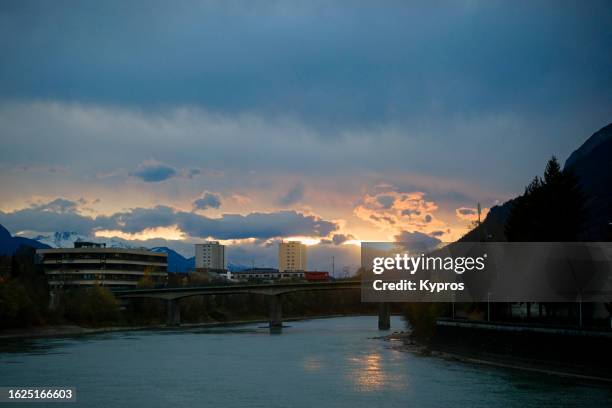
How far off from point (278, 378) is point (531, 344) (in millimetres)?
19868

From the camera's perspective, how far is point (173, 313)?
5699 inches

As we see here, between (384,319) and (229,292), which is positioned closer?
(384,319)

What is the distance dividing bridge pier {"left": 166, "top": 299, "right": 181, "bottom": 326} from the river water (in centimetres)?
5854

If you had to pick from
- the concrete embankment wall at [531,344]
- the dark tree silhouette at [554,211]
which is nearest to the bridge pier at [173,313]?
the concrete embankment wall at [531,344]

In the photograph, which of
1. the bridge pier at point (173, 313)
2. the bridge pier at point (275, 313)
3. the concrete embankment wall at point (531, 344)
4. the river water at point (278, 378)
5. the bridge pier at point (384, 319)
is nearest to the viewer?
the river water at point (278, 378)

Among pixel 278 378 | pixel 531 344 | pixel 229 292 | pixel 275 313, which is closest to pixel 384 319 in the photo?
pixel 275 313

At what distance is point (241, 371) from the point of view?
60812 mm

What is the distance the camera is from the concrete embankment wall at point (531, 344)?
47.9 metres

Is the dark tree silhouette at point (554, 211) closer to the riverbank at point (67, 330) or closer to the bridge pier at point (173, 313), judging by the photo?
the riverbank at point (67, 330)

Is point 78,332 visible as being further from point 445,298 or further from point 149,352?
point 445,298

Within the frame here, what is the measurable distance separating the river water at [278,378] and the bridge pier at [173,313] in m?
58.5

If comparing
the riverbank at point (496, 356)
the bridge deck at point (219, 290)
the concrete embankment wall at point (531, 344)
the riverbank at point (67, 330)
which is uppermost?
the bridge deck at point (219, 290)

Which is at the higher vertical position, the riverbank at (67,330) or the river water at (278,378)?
the river water at (278,378)

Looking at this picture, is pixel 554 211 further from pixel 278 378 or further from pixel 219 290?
pixel 219 290
